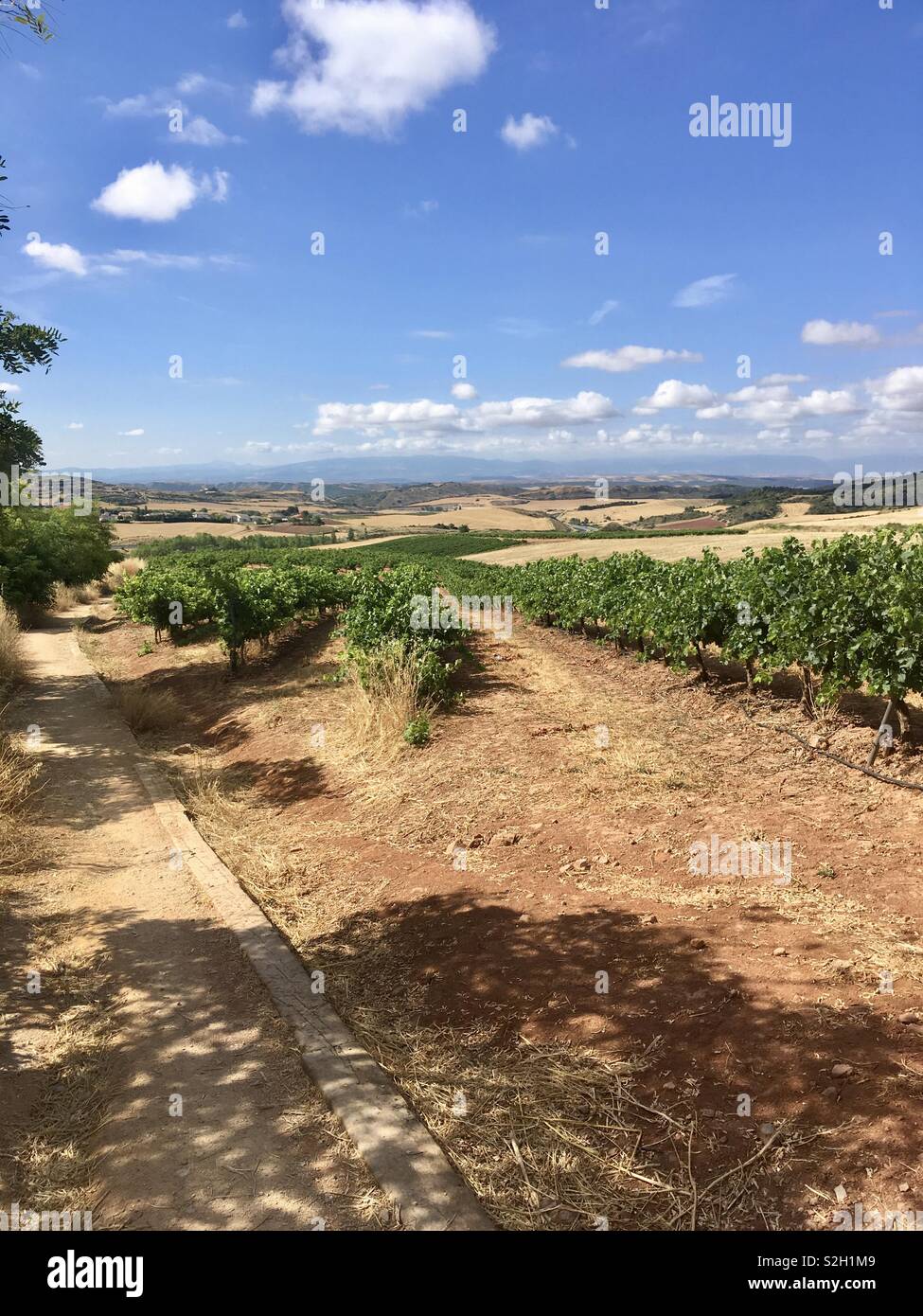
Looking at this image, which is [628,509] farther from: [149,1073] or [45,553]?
[149,1073]

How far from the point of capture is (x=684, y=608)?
34.2ft

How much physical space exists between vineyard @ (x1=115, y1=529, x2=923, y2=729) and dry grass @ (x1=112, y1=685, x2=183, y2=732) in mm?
2042

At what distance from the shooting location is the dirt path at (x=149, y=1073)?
9.45 ft

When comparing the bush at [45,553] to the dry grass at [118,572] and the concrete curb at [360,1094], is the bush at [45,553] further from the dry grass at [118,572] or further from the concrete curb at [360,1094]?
the concrete curb at [360,1094]

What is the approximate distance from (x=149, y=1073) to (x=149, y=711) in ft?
28.3

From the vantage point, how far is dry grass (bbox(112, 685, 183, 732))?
1134cm

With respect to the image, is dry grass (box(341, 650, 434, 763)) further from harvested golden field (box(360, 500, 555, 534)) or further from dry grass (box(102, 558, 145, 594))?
harvested golden field (box(360, 500, 555, 534))

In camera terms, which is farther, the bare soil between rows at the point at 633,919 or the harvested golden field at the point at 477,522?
the harvested golden field at the point at 477,522

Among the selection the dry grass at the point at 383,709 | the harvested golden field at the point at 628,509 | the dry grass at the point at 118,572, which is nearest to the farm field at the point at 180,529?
the dry grass at the point at 118,572

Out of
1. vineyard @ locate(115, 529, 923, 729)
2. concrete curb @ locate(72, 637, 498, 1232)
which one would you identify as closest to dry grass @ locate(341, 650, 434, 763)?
vineyard @ locate(115, 529, 923, 729)

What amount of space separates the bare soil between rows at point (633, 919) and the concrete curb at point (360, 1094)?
0.41 ft

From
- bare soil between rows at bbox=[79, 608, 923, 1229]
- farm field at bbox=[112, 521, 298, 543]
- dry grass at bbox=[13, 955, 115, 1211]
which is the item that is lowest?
dry grass at bbox=[13, 955, 115, 1211]

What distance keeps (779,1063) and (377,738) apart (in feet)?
20.5
